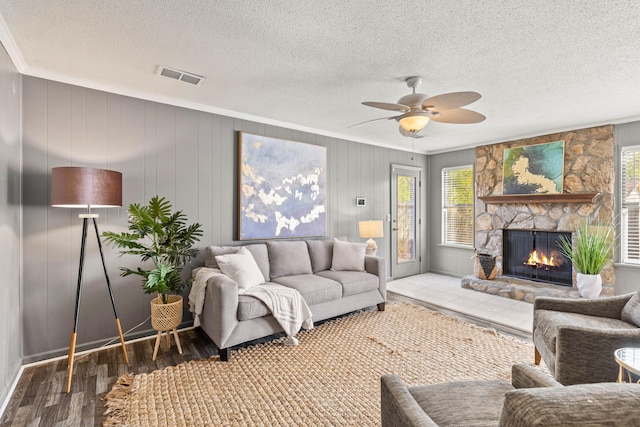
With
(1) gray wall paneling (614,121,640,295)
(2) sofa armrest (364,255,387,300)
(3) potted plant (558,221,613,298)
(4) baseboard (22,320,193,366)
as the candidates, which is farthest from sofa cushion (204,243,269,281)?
(1) gray wall paneling (614,121,640,295)

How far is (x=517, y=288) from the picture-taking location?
4422mm

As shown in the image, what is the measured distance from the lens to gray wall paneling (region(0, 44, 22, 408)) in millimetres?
2064

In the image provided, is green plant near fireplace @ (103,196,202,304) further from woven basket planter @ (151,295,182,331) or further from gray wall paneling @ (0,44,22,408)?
gray wall paneling @ (0,44,22,408)

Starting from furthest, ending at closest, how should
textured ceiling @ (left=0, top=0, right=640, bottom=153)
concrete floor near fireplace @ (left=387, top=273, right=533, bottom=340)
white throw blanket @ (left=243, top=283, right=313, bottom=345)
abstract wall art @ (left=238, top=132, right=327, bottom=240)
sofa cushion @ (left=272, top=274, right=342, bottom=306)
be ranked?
abstract wall art @ (left=238, top=132, right=327, bottom=240) < concrete floor near fireplace @ (left=387, top=273, right=533, bottom=340) < sofa cushion @ (left=272, top=274, right=342, bottom=306) < white throw blanket @ (left=243, top=283, right=313, bottom=345) < textured ceiling @ (left=0, top=0, right=640, bottom=153)

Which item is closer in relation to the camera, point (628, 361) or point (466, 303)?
point (628, 361)

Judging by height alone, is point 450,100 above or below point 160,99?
below

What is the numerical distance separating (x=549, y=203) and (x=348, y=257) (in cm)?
318

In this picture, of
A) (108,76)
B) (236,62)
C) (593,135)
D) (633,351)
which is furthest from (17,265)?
(593,135)

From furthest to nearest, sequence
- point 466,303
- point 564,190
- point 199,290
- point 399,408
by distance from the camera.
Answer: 1. point 564,190
2. point 466,303
3. point 199,290
4. point 399,408

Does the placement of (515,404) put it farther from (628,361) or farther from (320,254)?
(320,254)

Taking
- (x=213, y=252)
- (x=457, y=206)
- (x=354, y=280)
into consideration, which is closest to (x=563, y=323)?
(x=354, y=280)

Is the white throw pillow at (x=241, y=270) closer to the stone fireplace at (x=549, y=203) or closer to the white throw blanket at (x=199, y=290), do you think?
the white throw blanket at (x=199, y=290)

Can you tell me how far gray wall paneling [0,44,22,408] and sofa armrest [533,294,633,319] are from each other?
3.95m

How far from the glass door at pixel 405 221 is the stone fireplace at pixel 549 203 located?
106cm
